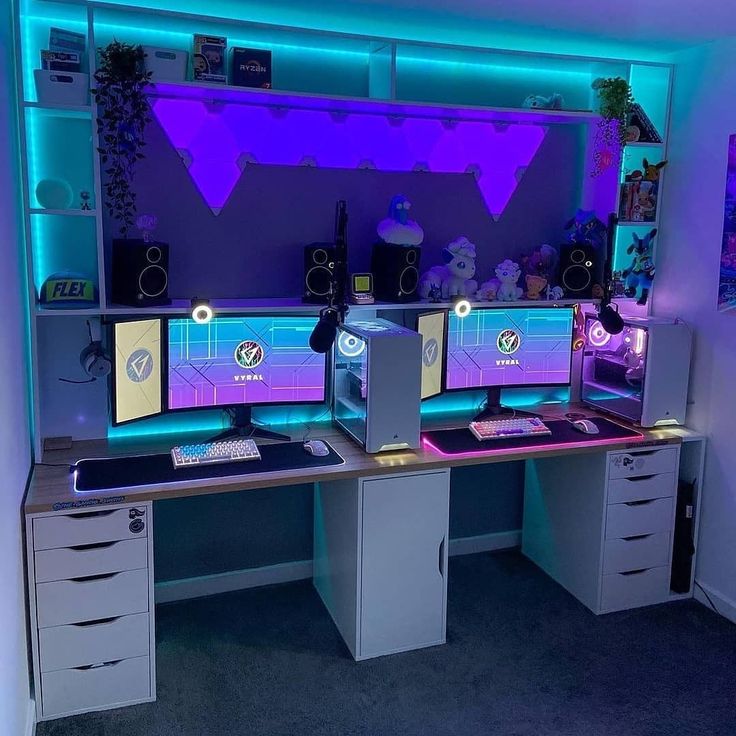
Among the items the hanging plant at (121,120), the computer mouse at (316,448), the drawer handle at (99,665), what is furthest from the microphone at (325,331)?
the drawer handle at (99,665)

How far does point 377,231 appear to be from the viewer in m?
3.20

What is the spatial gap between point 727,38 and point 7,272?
2.78 m

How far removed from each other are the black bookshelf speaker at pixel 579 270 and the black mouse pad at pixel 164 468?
1.37 m

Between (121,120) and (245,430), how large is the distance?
3.99 ft

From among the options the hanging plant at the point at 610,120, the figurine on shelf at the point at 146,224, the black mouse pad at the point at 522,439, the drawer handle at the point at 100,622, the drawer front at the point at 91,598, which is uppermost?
the hanging plant at the point at 610,120

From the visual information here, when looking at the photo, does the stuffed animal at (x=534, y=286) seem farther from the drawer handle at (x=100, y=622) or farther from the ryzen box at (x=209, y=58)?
the drawer handle at (x=100, y=622)

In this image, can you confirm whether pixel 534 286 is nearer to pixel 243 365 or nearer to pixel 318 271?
pixel 318 271

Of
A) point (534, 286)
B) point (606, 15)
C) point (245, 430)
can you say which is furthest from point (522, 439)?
point (606, 15)

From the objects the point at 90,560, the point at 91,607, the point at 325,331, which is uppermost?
the point at 325,331

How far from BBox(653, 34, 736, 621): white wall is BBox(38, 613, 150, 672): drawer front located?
2.30m

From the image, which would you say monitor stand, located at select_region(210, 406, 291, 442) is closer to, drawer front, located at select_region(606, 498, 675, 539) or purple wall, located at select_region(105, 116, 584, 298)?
purple wall, located at select_region(105, 116, 584, 298)

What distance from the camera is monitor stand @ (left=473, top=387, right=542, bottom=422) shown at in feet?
11.1

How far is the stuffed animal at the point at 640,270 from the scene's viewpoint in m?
3.47

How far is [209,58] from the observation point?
273 centimetres
